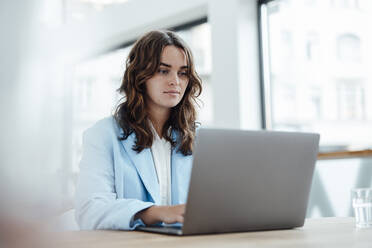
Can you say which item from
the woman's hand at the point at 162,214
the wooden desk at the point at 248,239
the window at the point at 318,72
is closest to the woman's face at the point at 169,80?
the woman's hand at the point at 162,214

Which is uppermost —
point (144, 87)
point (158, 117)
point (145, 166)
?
point (144, 87)

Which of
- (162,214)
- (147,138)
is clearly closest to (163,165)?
(147,138)

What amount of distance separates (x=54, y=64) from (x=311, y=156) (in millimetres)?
862

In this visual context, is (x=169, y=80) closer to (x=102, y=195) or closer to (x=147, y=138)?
(x=147, y=138)

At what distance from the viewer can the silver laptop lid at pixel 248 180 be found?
0.84 metres

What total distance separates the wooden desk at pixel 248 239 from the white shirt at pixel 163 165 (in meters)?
0.52

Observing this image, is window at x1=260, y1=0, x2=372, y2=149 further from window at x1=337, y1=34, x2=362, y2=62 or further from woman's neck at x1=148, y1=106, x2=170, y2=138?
woman's neck at x1=148, y1=106, x2=170, y2=138

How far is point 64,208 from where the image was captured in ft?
0.62

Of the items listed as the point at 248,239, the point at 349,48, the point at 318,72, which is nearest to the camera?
the point at 248,239

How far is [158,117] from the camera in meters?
1.62

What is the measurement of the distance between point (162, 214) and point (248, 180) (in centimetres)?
22

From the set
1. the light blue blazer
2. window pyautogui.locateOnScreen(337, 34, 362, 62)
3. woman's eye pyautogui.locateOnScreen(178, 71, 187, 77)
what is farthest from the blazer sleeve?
window pyautogui.locateOnScreen(337, 34, 362, 62)

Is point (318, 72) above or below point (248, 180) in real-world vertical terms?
above

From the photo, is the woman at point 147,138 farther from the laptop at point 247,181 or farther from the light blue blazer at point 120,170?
the laptop at point 247,181
